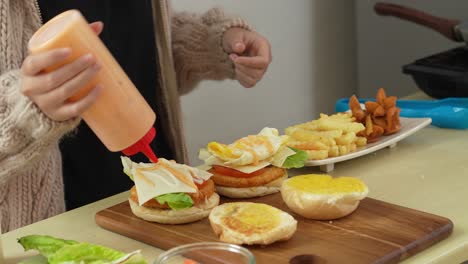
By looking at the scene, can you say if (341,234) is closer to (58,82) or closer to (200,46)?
(58,82)

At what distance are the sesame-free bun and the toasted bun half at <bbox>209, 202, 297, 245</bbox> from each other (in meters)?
0.03

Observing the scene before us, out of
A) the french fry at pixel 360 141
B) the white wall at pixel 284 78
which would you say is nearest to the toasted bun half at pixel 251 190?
the french fry at pixel 360 141

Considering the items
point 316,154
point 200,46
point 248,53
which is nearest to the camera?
point 316,154

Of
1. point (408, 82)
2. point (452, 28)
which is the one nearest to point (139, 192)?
point (452, 28)

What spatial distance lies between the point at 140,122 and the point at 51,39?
16 cm

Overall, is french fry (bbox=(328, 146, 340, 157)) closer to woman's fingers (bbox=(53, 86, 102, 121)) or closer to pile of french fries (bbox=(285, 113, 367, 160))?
pile of french fries (bbox=(285, 113, 367, 160))

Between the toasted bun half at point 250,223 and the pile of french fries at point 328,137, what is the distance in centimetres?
25

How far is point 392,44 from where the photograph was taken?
2506mm

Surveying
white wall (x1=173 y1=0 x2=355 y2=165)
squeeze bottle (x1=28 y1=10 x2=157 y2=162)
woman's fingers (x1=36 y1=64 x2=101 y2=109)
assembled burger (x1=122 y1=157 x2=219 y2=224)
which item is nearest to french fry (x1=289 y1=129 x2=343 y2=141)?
assembled burger (x1=122 y1=157 x2=219 y2=224)

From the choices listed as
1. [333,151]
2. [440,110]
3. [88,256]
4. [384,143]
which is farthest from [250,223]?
[440,110]

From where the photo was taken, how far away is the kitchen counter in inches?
43.8

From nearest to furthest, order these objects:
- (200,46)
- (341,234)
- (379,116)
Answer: (341,234) < (379,116) < (200,46)

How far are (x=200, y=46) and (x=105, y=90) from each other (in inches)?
26.7

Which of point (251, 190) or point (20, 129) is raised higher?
point (20, 129)
